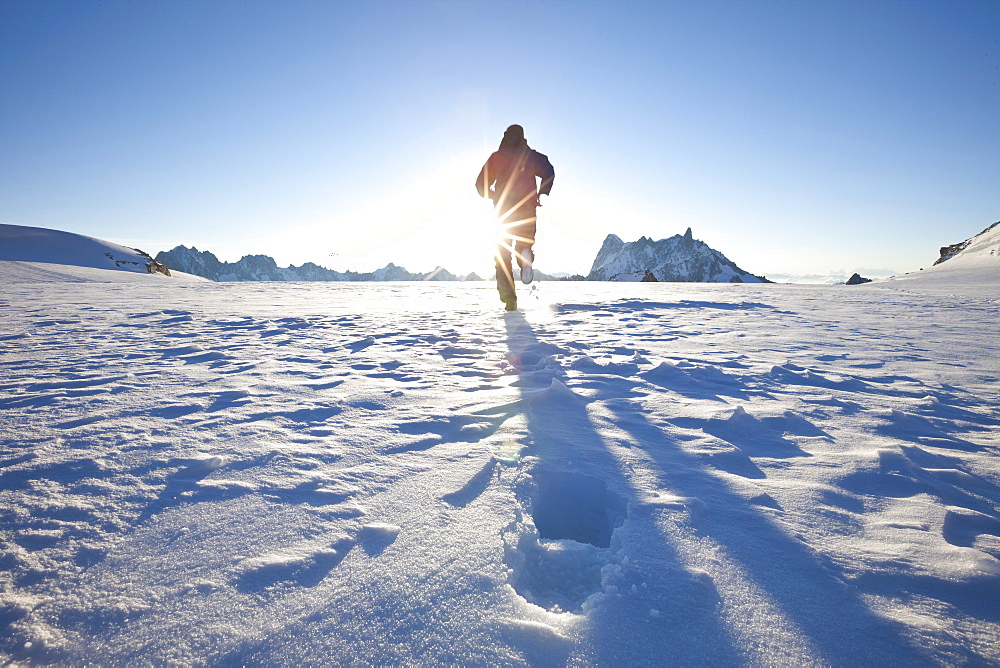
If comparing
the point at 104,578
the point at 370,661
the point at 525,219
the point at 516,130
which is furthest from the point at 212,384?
the point at 516,130

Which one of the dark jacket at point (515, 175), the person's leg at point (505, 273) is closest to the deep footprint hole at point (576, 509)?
the person's leg at point (505, 273)

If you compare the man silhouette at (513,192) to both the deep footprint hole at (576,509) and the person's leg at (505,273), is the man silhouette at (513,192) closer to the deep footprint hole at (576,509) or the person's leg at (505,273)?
the person's leg at (505,273)

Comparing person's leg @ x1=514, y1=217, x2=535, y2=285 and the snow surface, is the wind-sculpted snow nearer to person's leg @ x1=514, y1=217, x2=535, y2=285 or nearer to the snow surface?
the snow surface

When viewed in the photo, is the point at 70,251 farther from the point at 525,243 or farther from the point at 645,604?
the point at 645,604

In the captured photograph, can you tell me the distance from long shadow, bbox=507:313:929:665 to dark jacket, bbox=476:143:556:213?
6495 millimetres

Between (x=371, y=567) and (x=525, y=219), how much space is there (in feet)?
22.6

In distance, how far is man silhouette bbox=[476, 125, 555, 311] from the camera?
285 inches

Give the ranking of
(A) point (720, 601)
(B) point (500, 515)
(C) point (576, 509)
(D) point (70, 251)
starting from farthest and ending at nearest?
1. (D) point (70, 251)
2. (C) point (576, 509)
3. (B) point (500, 515)
4. (A) point (720, 601)

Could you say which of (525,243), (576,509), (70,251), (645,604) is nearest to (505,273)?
(525,243)

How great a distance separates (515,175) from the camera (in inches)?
285

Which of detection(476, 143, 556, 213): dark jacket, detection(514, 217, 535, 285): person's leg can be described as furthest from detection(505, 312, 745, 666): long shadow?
detection(476, 143, 556, 213): dark jacket

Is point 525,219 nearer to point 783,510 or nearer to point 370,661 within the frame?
point 783,510

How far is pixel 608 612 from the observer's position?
1.02m

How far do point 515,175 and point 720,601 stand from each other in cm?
713
